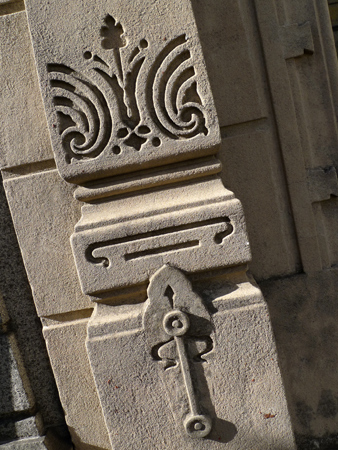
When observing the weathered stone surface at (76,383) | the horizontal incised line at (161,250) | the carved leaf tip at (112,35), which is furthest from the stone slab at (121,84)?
the weathered stone surface at (76,383)

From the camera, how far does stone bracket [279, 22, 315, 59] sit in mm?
1856

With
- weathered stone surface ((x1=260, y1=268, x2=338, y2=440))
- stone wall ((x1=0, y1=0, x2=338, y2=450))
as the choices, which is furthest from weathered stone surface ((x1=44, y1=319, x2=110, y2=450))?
weathered stone surface ((x1=260, y1=268, x2=338, y2=440))

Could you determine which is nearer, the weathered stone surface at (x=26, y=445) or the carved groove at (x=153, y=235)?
the carved groove at (x=153, y=235)

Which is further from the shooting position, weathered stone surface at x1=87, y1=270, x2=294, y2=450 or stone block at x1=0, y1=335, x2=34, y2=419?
stone block at x1=0, y1=335, x2=34, y2=419

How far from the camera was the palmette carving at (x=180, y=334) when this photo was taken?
1.50 metres

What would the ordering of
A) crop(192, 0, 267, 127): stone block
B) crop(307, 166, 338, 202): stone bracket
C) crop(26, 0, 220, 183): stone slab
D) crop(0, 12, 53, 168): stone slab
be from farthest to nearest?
crop(307, 166, 338, 202): stone bracket → crop(192, 0, 267, 127): stone block → crop(0, 12, 53, 168): stone slab → crop(26, 0, 220, 183): stone slab

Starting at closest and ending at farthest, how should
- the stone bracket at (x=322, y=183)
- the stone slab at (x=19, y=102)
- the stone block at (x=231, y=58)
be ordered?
1. the stone slab at (x=19, y=102)
2. the stone block at (x=231, y=58)
3. the stone bracket at (x=322, y=183)

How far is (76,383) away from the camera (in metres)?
1.87

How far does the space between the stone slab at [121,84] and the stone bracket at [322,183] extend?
0.69 meters

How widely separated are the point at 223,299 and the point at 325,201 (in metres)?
0.83

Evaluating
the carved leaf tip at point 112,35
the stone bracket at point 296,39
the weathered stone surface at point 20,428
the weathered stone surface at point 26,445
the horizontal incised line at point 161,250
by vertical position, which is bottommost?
the weathered stone surface at point 26,445

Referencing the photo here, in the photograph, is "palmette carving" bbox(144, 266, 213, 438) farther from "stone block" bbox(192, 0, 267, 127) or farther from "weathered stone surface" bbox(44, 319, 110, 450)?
"stone block" bbox(192, 0, 267, 127)

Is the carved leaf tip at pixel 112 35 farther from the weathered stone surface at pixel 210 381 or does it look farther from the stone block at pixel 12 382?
the stone block at pixel 12 382

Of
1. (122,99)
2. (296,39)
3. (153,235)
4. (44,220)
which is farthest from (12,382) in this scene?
(296,39)
